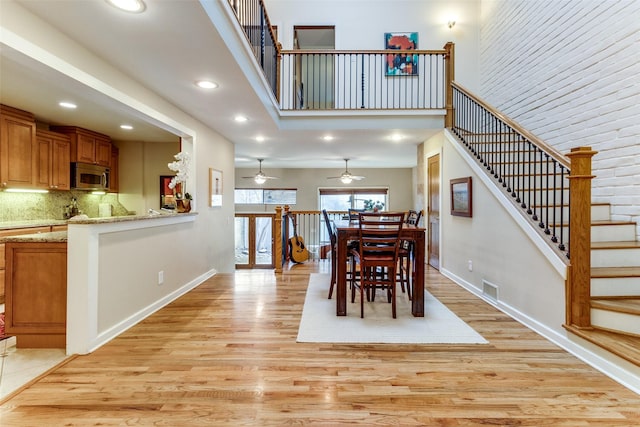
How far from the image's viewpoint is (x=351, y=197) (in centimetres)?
971

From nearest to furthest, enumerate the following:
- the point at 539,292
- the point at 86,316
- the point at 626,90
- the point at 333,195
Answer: the point at 86,316, the point at 539,292, the point at 626,90, the point at 333,195

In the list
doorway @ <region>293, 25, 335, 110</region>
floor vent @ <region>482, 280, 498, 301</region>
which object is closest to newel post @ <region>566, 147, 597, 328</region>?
floor vent @ <region>482, 280, 498, 301</region>

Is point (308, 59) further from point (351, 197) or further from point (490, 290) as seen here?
point (490, 290)

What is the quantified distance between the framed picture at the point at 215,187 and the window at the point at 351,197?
513 centimetres

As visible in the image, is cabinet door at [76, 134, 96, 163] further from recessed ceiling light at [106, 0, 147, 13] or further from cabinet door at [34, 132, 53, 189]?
recessed ceiling light at [106, 0, 147, 13]

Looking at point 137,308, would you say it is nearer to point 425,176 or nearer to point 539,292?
point 539,292

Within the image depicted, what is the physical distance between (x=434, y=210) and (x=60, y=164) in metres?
5.93

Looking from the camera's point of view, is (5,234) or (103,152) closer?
(5,234)

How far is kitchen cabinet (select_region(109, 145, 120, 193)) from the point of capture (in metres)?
5.16

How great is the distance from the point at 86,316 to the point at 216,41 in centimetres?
225

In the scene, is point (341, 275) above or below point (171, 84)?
below

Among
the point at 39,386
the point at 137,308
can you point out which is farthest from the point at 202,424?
the point at 137,308

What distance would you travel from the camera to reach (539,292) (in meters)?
2.51

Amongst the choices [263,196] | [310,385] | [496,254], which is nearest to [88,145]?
[310,385]
